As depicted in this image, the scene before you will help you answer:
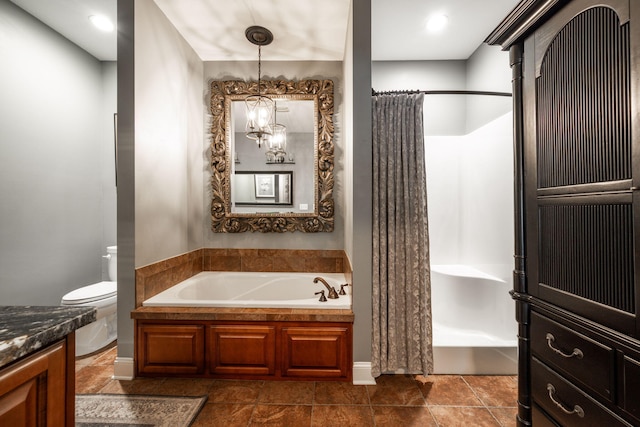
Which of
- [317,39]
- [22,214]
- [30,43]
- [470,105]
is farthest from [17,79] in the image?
[470,105]

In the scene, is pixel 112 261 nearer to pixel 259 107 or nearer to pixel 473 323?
pixel 259 107

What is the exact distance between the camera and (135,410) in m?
1.71

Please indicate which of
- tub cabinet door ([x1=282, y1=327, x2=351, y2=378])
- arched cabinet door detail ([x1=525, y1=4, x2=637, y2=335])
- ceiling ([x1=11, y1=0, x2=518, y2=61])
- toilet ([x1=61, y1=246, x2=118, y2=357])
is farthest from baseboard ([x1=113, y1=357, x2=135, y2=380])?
ceiling ([x1=11, y1=0, x2=518, y2=61])

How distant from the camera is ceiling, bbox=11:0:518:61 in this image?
7.32 ft

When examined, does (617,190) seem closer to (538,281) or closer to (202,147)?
(538,281)

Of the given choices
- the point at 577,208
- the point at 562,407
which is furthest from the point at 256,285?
the point at 577,208

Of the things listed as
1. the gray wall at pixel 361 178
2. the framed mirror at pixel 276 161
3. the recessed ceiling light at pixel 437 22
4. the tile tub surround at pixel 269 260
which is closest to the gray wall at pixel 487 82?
the recessed ceiling light at pixel 437 22

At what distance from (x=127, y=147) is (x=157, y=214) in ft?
Result: 1.78

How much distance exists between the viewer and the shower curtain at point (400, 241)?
6.41ft

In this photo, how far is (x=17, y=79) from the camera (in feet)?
7.90

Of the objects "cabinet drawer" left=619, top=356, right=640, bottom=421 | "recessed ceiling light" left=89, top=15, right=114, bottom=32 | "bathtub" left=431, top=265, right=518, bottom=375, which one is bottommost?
"bathtub" left=431, top=265, right=518, bottom=375

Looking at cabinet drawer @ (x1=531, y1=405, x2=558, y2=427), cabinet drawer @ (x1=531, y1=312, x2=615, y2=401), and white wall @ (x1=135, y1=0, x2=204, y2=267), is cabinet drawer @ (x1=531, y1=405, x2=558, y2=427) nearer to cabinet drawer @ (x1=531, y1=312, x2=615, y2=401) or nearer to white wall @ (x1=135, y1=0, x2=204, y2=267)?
cabinet drawer @ (x1=531, y1=312, x2=615, y2=401)

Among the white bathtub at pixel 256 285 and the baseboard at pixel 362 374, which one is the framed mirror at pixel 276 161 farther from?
the baseboard at pixel 362 374

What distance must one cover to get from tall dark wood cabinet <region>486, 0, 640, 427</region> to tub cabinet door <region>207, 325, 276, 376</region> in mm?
1437
